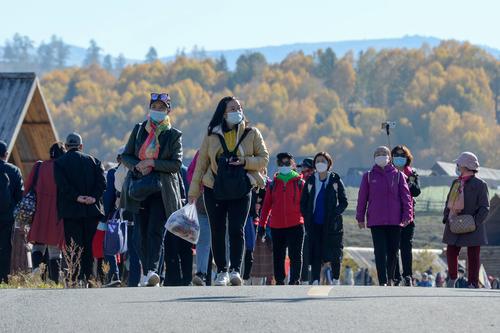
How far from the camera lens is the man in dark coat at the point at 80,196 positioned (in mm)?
15836

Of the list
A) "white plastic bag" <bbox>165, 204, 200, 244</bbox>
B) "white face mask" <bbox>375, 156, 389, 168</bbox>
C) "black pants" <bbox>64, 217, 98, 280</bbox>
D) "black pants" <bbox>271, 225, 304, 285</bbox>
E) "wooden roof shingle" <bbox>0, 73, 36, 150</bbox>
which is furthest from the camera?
"wooden roof shingle" <bbox>0, 73, 36, 150</bbox>

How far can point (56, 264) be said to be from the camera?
17391 mm

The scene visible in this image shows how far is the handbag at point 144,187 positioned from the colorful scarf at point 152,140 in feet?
0.64

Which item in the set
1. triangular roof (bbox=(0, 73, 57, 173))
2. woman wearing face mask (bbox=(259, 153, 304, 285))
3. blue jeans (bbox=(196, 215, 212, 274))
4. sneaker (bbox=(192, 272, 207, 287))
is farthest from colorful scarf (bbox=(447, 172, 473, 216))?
triangular roof (bbox=(0, 73, 57, 173))

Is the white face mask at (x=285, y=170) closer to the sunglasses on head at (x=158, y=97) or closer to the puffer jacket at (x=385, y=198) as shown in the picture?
the puffer jacket at (x=385, y=198)

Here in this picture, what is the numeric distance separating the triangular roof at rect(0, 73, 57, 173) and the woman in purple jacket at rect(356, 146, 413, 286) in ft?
28.1

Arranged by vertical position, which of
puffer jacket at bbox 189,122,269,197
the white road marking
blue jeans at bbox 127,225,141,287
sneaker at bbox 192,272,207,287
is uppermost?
puffer jacket at bbox 189,122,269,197

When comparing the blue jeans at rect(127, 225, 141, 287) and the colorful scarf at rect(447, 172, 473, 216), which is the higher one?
the colorful scarf at rect(447, 172, 473, 216)

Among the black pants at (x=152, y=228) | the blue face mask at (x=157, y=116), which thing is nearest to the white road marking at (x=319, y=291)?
the black pants at (x=152, y=228)

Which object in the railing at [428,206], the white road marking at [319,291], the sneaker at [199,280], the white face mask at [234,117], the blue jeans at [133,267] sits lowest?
the railing at [428,206]

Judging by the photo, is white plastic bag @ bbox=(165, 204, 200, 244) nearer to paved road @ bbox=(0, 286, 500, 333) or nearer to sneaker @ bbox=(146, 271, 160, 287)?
sneaker @ bbox=(146, 271, 160, 287)

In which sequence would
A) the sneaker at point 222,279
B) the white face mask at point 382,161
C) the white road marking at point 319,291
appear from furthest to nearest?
the white face mask at point 382,161 → the sneaker at point 222,279 → the white road marking at point 319,291

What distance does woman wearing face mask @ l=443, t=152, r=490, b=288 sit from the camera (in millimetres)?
16938

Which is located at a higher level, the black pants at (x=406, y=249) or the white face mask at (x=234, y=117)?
the white face mask at (x=234, y=117)
